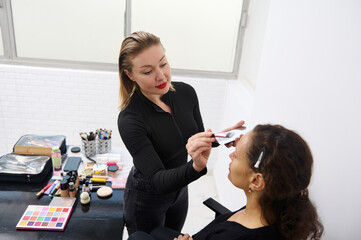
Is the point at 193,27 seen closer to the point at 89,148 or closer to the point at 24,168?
the point at 89,148

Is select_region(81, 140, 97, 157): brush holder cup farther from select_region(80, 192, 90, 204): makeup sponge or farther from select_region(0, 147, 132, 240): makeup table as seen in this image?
select_region(80, 192, 90, 204): makeup sponge

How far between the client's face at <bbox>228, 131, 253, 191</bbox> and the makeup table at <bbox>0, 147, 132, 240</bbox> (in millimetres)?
773

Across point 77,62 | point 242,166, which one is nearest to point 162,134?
point 242,166

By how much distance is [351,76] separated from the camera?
1173 mm

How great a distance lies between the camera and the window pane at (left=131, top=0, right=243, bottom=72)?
3324 mm

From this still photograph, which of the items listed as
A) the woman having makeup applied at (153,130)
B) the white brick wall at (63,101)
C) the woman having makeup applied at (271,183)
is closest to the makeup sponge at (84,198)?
the woman having makeup applied at (153,130)

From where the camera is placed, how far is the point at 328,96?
4.39 ft

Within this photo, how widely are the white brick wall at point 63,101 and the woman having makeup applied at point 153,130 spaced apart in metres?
1.87

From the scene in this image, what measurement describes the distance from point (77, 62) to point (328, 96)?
9.40 ft

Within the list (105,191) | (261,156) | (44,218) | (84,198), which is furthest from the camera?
(105,191)

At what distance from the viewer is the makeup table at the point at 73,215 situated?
5.37 ft

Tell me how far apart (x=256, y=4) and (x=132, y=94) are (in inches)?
81.8

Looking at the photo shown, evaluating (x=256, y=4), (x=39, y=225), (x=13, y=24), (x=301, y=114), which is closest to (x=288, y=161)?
(x=301, y=114)

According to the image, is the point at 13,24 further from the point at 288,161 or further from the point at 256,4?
the point at 288,161
